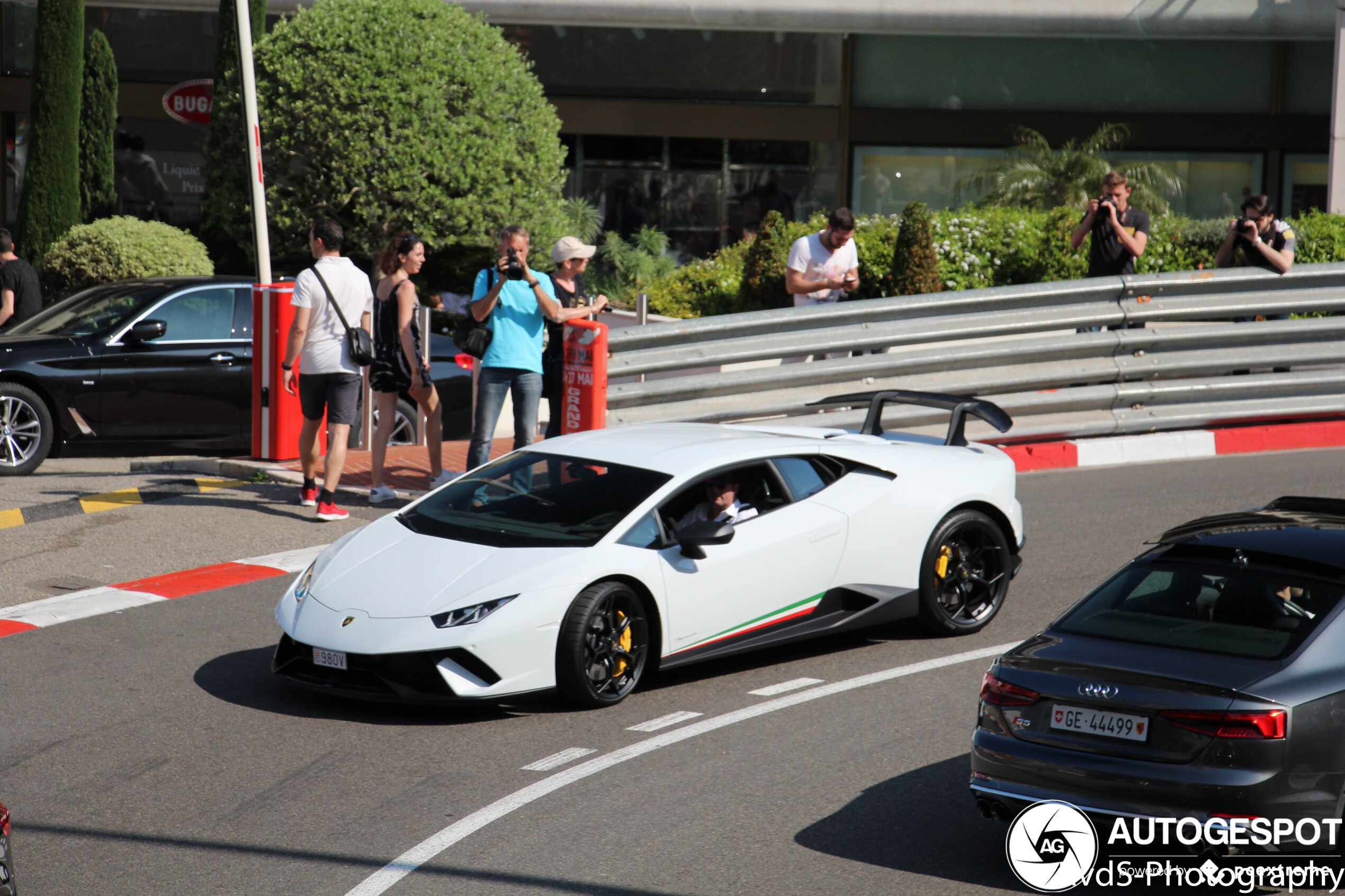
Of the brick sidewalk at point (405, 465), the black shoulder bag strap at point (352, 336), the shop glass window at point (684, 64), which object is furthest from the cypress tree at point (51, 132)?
the black shoulder bag strap at point (352, 336)

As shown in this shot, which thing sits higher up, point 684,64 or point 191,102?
point 684,64

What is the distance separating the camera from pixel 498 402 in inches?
417

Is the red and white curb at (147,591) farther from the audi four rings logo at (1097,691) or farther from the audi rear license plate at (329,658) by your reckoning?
the audi four rings logo at (1097,691)

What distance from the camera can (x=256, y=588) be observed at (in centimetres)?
898

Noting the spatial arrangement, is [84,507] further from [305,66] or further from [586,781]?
[305,66]

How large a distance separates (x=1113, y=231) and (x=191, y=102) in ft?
53.3

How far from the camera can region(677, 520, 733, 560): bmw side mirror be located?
702 centimetres

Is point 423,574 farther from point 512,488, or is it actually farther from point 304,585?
point 512,488

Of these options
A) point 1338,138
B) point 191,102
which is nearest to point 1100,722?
point 1338,138

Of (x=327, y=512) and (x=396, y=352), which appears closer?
(x=327, y=512)

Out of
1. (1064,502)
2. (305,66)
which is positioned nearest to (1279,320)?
(1064,502)

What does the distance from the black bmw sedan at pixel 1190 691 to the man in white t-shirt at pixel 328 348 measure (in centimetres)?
636

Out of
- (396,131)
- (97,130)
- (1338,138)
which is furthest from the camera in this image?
(97,130)

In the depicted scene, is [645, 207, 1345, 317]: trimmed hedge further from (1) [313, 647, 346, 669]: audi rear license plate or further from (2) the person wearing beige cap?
(1) [313, 647, 346, 669]: audi rear license plate
